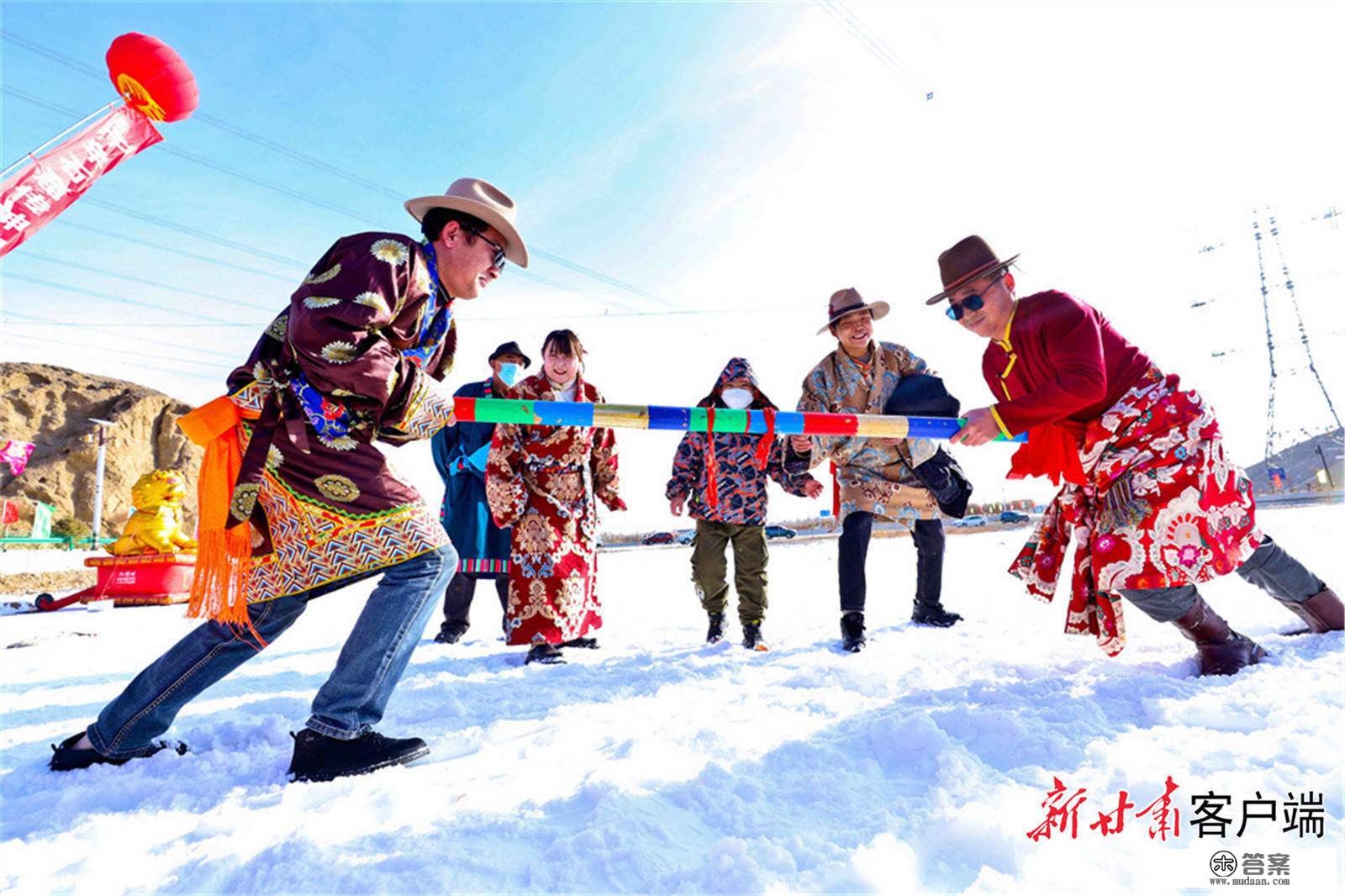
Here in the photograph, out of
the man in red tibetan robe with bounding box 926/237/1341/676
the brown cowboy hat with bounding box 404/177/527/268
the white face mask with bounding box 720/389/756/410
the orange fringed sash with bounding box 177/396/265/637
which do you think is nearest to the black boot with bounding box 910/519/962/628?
the white face mask with bounding box 720/389/756/410

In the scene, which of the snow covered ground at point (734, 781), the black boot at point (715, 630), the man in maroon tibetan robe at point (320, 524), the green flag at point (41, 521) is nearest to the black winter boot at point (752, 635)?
the black boot at point (715, 630)

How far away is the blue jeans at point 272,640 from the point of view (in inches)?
70.9

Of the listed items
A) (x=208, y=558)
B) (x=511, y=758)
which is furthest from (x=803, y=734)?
(x=208, y=558)

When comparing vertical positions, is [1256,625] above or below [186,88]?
below

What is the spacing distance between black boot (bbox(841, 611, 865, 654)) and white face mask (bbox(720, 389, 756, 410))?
1278 mm

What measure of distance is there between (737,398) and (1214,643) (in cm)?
236

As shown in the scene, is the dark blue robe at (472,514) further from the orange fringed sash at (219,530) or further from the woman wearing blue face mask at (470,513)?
the orange fringed sash at (219,530)

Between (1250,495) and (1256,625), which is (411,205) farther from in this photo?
(1256,625)

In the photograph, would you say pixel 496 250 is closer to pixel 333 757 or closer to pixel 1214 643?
pixel 333 757

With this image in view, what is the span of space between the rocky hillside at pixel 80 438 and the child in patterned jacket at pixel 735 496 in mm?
31246

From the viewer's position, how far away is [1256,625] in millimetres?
3096

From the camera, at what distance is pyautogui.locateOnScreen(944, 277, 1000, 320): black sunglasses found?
2.62m

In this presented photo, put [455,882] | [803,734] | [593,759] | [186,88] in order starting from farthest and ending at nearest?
[186,88]
[803,734]
[593,759]
[455,882]

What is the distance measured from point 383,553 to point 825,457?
99.0 inches
